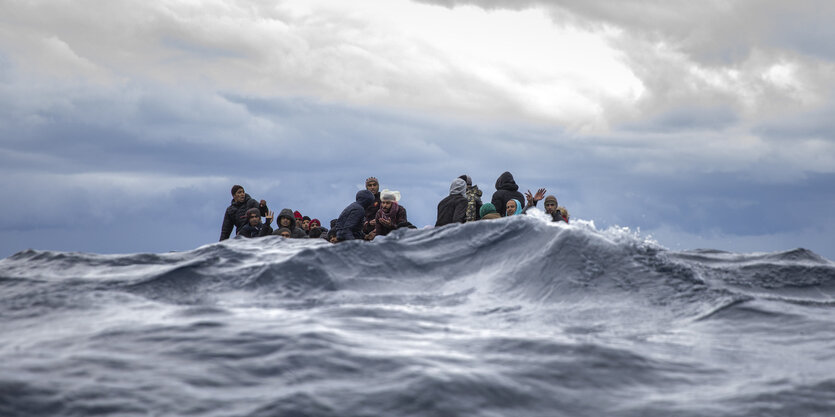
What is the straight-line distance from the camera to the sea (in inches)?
158

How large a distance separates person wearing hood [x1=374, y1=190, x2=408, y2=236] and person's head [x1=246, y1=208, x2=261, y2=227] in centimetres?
263

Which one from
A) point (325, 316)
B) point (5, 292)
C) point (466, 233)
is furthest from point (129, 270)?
point (466, 233)

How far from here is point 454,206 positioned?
12.4 meters

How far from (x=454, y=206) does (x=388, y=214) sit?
1.28 meters

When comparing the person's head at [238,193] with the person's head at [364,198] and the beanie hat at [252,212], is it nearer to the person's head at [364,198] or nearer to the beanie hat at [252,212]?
the beanie hat at [252,212]

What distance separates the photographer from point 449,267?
8.09m

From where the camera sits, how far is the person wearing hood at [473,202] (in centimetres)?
1296

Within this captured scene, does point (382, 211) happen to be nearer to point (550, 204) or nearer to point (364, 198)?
point (364, 198)

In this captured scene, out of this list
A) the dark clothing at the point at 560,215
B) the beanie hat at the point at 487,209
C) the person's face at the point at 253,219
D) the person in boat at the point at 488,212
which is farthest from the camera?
the person's face at the point at 253,219

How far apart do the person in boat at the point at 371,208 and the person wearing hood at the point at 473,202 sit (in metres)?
1.79

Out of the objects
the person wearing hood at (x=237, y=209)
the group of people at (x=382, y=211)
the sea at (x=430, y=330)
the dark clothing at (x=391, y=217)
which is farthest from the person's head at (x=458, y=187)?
Result: the person wearing hood at (x=237, y=209)

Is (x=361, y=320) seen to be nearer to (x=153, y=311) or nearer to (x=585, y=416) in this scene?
(x=153, y=311)

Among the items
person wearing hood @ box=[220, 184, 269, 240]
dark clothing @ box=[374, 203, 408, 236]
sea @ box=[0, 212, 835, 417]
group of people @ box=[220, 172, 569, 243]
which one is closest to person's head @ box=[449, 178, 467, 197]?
group of people @ box=[220, 172, 569, 243]

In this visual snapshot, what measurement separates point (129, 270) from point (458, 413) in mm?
6004
